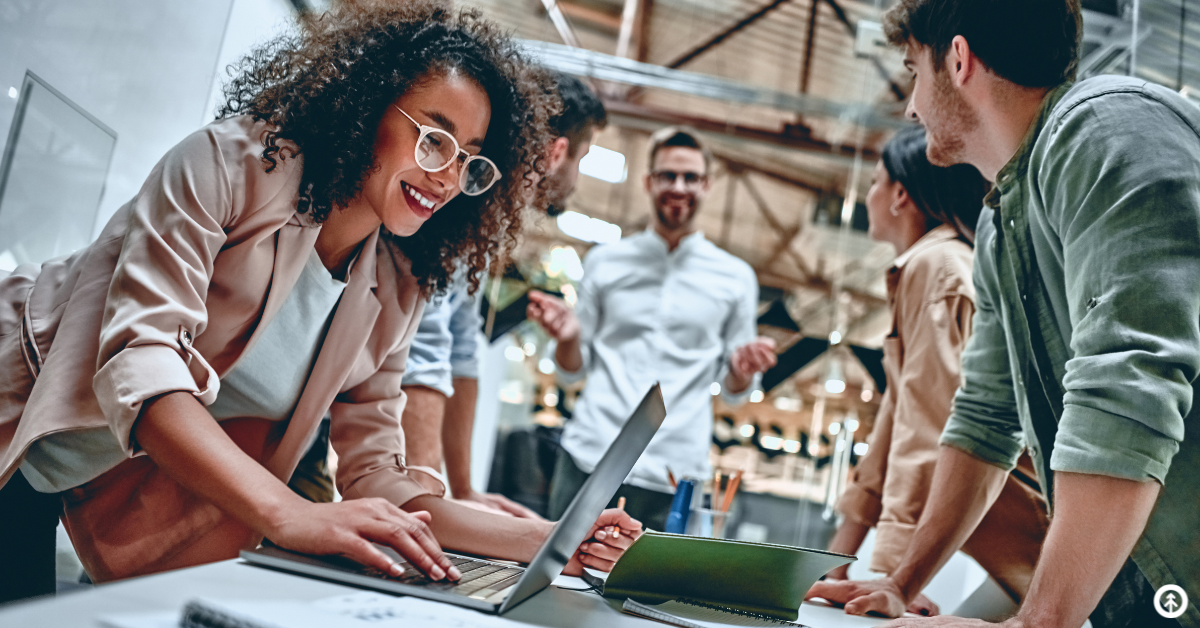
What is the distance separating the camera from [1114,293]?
0.86 metres

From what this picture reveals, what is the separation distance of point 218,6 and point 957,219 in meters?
1.75

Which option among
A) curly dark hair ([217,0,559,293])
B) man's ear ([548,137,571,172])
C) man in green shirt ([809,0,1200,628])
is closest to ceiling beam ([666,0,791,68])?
man's ear ([548,137,571,172])

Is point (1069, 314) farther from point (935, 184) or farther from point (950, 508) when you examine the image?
point (935, 184)

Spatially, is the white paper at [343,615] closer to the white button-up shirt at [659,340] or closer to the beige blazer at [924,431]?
the beige blazer at [924,431]

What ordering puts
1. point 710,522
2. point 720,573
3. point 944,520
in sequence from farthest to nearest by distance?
point 710,522, point 944,520, point 720,573

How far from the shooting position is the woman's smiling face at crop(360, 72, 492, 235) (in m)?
1.23

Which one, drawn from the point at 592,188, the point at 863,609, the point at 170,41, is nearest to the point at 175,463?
the point at 863,609

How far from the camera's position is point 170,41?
1611 millimetres

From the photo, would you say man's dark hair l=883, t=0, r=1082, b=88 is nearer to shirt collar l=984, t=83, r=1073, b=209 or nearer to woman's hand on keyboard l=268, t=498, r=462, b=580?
shirt collar l=984, t=83, r=1073, b=209

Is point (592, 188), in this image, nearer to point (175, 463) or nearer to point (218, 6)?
point (218, 6)

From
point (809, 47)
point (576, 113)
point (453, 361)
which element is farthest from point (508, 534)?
point (809, 47)

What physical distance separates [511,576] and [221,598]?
0.40 m

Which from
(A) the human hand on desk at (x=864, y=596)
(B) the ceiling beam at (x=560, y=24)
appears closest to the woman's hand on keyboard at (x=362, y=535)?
(A) the human hand on desk at (x=864, y=596)

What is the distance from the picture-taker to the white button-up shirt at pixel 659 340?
103 inches
